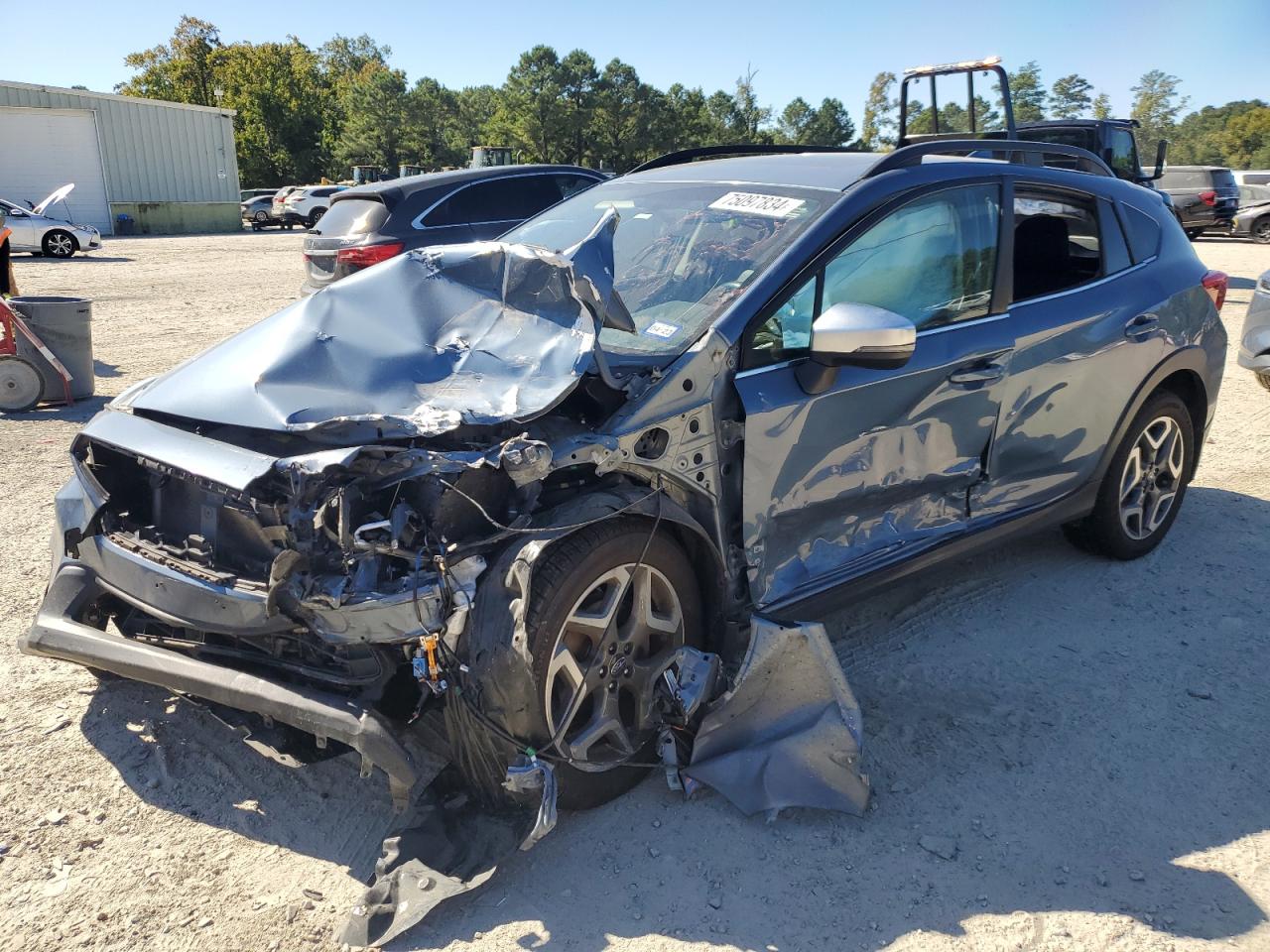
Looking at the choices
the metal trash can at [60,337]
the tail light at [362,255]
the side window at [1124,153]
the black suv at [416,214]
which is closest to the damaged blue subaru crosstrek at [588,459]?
the metal trash can at [60,337]

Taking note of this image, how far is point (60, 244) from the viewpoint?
23.1 m

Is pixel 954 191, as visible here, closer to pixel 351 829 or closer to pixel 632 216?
pixel 632 216

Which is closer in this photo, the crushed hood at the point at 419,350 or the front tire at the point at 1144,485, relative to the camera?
the crushed hood at the point at 419,350

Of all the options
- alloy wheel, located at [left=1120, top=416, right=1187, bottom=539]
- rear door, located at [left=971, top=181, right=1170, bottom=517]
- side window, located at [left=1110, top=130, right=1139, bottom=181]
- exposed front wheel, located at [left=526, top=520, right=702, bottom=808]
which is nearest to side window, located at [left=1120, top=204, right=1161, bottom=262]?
rear door, located at [left=971, top=181, right=1170, bottom=517]

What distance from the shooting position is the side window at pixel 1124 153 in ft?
43.5

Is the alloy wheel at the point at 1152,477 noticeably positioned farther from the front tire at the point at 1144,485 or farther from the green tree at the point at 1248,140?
the green tree at the point at 1248,140

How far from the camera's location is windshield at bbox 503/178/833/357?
3178 millimetres

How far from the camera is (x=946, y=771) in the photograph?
10.4 ft

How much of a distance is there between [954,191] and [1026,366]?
2.47ft

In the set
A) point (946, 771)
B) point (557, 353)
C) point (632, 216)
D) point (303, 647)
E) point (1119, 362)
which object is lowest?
point (946, 771)

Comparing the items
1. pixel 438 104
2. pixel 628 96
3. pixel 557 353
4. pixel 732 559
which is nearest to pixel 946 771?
pixel 732 559

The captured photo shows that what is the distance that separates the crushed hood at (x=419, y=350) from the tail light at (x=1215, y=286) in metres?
3.21

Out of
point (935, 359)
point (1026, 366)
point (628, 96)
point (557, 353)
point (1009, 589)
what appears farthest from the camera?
point (628, 96)

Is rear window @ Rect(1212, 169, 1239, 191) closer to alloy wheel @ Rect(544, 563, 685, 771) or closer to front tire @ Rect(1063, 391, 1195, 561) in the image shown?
front tire @ Rect(1063, 391, 1195, 561)
